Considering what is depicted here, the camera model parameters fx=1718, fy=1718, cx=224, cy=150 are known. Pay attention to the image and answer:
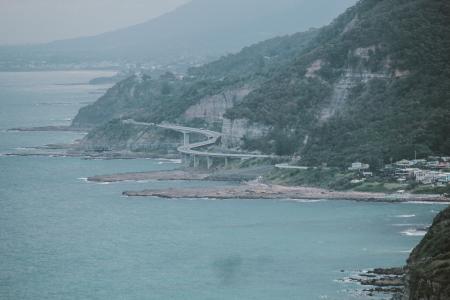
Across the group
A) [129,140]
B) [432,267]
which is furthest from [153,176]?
[432,267]

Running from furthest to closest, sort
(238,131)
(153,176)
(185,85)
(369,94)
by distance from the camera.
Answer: (185,85), (238,131), (369,94), (153,176)

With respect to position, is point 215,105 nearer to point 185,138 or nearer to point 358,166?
point 185,138

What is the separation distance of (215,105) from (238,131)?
11690mm

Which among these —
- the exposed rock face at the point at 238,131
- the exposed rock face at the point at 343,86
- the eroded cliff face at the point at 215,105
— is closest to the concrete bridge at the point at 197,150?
the exposed rock face at the point at 238,131

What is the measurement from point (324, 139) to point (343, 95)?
5.92 meters

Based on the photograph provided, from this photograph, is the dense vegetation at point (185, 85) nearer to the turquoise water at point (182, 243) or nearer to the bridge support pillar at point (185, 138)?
the bridge support pillar at point (185, 138)

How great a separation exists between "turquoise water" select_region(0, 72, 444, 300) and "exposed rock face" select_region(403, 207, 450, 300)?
2.50 metres

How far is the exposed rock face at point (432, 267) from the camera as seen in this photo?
42.1 meters

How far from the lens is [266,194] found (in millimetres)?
74500

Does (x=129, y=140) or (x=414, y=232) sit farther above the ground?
(x=129, y=140)

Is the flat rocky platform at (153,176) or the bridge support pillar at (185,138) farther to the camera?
the bridge support pillar at (185,138)

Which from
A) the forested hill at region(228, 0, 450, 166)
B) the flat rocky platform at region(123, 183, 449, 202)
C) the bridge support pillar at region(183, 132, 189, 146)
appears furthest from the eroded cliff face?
the flat rocky platform at region(123, 183, 449, 202)

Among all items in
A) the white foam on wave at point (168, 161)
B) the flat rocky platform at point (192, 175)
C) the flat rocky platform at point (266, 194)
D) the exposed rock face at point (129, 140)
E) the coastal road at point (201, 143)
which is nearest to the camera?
the flat rocky platform at point (266, 194)

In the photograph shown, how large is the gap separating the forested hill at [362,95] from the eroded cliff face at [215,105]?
163 millimetres
